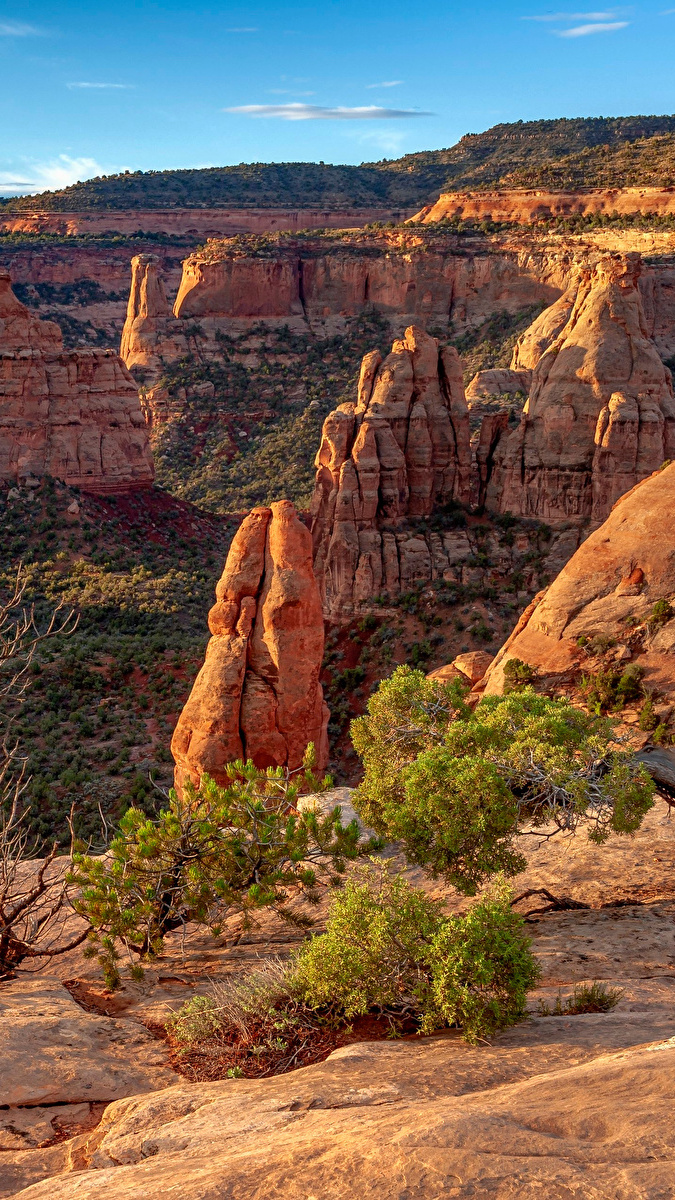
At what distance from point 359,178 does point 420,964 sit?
18112 cm

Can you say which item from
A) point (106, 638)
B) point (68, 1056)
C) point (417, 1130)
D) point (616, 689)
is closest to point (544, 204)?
point (106, 638)

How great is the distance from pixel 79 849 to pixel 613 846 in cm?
959

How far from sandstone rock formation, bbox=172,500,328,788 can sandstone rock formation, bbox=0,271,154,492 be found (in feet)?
144

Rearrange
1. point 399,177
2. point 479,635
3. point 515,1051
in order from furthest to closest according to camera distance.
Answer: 1. point 399,177
2. point 479,635
3. point 515,1051

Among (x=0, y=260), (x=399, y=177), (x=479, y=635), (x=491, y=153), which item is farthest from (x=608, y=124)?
(x=479, y=635)

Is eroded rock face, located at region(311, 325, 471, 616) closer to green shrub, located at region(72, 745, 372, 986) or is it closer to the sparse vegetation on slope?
the sparse vegetation on slope

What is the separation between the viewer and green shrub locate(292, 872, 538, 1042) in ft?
38.5

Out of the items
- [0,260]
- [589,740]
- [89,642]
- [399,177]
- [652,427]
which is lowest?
[89,642]

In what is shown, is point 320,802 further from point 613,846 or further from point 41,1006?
point 41,1006

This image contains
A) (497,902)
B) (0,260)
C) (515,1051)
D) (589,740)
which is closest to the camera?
(515,1051)

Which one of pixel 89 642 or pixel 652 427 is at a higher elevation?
pixel 652 427

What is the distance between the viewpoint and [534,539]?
50594mm

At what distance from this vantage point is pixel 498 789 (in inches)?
595

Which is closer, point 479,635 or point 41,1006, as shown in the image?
point 41,1006
